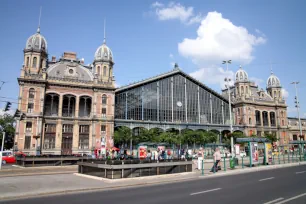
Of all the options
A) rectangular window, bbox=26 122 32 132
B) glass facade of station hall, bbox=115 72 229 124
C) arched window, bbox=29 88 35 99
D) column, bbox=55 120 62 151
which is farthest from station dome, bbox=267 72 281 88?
rectangular window, bbox=26 122 32 132

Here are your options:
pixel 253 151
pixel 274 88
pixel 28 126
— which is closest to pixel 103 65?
pixel 28 126

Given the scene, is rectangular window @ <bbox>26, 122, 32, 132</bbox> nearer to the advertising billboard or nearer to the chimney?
the chimney

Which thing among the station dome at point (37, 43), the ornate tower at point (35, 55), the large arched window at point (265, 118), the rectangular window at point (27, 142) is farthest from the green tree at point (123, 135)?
the large arched window at point (265, 118)

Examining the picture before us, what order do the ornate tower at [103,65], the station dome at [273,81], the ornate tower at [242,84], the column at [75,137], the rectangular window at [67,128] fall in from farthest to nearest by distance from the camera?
1. the station dome at [273,81]
2. the ornate tower at [242,84]
3. the ornate tower at [103,65]
4. the rectangular window at [67,128]
5. the column at [75,137]

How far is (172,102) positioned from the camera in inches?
2499

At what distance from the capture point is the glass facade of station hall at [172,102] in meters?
59.4

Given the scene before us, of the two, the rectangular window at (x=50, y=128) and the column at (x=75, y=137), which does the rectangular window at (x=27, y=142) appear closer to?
the rectangular window at (x=50, y=128)

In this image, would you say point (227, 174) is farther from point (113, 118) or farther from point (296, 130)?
point (296, 130)

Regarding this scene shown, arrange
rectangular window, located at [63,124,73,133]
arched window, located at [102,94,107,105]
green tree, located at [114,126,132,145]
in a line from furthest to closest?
arched window, located at [102,94,107,105] < green tree, located at [114,126,132,145] < rectangular window, located at [63,124,73,133]

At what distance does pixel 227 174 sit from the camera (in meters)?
22.1

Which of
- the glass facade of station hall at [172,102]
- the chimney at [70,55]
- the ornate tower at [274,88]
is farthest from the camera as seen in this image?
the ornate tower at [274,88]

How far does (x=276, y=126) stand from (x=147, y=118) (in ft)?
150

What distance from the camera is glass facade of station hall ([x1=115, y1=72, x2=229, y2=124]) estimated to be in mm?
59406

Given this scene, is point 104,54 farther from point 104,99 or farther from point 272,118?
point 272,118
